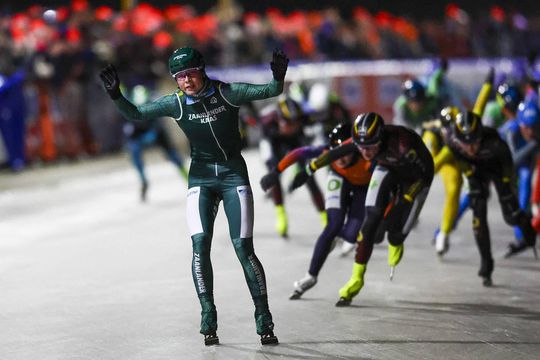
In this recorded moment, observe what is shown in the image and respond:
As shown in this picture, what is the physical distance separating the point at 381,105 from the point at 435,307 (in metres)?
17.3

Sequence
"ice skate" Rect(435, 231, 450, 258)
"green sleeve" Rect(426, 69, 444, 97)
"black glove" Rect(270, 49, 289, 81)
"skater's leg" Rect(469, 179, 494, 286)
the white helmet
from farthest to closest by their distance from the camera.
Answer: the white helmet, "green sleeve" Rect(426, 69, 444, 97), "ice skate" Rect(435, 231, 450, 258), "skater's leg" Rect(469, 179, 494, 286), "black glove" Rect(270, 49, 289, 81)

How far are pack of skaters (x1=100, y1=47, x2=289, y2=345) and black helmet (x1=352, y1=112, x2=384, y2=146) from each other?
1145 millimetres

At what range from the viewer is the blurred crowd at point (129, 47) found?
21156 mm

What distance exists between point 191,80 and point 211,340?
1751 mm

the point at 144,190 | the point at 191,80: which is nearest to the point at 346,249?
the point at 191,80

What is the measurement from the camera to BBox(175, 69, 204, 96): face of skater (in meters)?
7.39

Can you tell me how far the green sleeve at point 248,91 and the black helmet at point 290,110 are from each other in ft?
17.2

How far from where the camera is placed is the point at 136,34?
24.7 metres

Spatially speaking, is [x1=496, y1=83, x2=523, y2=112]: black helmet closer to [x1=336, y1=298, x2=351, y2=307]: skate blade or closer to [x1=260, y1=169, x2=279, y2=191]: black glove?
[x1=336, y1=298, x2=351, y2=307]: skate blade

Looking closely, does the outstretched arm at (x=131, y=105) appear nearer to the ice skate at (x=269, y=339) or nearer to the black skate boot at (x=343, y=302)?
the ice skate at (x=269, y=339)

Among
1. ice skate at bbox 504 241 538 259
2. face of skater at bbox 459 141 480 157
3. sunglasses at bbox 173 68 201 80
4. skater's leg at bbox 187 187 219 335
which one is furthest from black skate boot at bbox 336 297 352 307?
ice skate at bbox 504 241 538 259

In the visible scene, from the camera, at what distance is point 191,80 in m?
7.41

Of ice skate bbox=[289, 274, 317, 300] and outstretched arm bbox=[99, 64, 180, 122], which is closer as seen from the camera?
outstretched arm bbox=[99, 64, 180, 122]

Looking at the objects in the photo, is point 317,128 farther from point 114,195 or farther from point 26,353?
point 26,353
